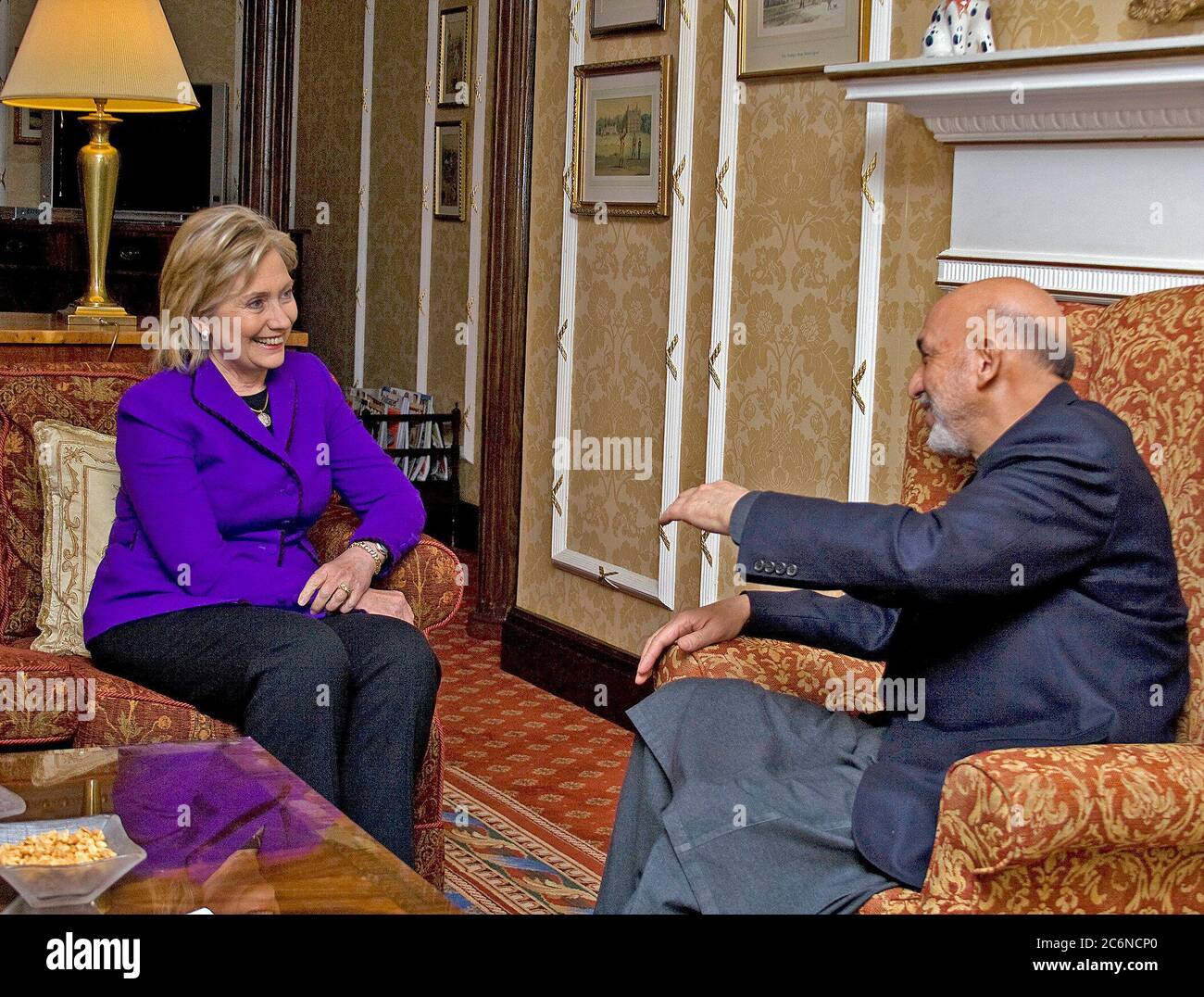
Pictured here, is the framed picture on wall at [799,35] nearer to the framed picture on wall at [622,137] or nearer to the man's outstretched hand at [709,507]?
the framed picture on wall at [622,137]

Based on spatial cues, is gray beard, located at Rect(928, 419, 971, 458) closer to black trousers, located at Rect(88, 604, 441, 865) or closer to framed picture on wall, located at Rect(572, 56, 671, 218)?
black trousers, located at Rect(88, 604, 441, 865)

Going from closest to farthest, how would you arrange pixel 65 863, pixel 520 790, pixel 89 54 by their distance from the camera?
pixel 65 863 → pixel 520 790 → pixel 89 54

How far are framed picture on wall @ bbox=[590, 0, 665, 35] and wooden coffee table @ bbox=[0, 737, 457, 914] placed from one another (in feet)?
8.52

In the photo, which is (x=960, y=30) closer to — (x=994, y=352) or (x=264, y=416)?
(x=994, y=352)

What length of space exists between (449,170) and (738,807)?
5137 millimetres

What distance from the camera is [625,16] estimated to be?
437cm

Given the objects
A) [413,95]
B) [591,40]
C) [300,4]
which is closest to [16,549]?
[591,40]

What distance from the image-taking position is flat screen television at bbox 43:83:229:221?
862 cm

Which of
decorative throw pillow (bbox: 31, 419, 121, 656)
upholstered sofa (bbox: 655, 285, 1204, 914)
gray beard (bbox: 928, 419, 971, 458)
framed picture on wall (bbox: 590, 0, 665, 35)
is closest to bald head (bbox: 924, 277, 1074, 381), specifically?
gray beard (bbox: 928, 419, 971, 458)

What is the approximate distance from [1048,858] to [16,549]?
2121 millimetres

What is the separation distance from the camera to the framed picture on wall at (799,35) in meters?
3.49

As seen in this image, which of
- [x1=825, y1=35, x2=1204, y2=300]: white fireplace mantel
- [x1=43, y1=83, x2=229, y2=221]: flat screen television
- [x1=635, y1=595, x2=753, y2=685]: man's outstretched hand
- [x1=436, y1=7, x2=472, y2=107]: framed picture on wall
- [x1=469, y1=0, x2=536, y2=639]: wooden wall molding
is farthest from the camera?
[x1=43, y1=83, x2=229, y2=221]: flat screen television

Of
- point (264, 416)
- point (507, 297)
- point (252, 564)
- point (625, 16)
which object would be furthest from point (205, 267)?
point (507, 297)
